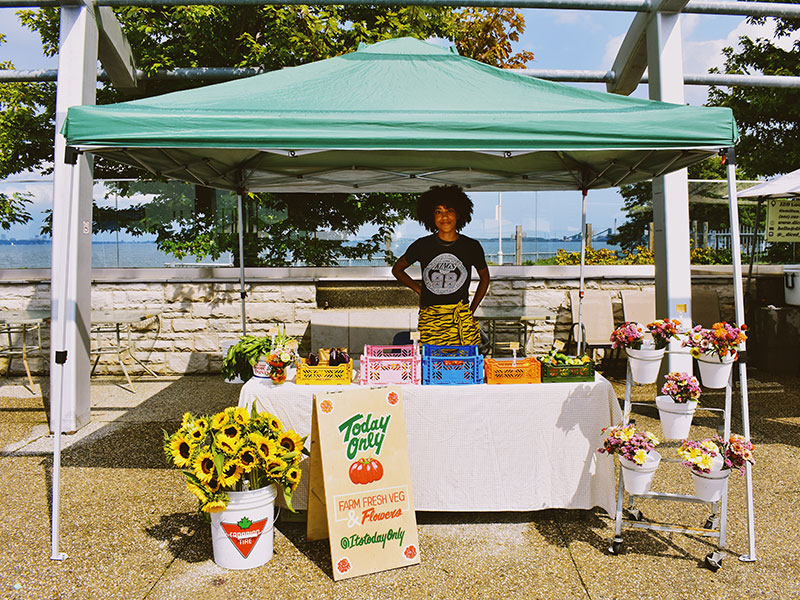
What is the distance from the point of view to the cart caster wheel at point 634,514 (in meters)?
3.35

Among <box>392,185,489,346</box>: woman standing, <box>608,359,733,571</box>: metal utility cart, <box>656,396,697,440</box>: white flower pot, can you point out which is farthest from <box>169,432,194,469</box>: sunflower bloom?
<box>656,396,697,440</box>: white flower pot

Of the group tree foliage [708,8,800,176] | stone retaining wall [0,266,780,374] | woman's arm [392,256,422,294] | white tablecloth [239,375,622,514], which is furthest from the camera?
tree foliage [708,8,800,176]

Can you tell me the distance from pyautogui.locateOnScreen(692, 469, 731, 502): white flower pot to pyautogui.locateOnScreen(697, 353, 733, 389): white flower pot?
42 centimetres

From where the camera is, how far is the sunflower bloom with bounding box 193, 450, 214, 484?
2.78m

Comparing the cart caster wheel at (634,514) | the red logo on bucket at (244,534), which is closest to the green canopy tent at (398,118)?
the red logo on bucket at (244,534)

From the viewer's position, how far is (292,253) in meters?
7.37

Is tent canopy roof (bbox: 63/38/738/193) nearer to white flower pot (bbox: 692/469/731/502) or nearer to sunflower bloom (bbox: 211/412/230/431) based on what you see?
sunflower bloom (bbox: 211/412/230/431)

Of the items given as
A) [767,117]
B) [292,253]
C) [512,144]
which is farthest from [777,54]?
[512,144]

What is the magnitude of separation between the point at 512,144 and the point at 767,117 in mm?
10509

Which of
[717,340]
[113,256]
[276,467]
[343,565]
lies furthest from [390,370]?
[113,256]

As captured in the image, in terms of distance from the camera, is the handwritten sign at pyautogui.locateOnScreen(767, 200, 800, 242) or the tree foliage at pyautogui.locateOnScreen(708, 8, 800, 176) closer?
the handwritten sign at pyautogui.locateOnScreen(767, 200, 800, 242)

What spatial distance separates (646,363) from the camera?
3115mm

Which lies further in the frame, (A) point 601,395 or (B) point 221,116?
(A) point 601,395

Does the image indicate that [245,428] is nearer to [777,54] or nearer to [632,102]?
[632,102]
